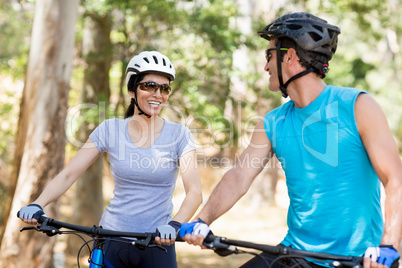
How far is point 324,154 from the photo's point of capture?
2.94 m

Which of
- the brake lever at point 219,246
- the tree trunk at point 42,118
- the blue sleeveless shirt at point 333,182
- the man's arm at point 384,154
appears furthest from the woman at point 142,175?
the tree trunk at point 42,118

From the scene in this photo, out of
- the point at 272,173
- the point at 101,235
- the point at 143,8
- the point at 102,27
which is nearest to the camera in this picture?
the point at 101,235

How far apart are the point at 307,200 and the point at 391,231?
52 cm

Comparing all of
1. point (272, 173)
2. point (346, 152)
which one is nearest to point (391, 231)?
point (346, 152)

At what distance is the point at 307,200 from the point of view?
303 centimetres

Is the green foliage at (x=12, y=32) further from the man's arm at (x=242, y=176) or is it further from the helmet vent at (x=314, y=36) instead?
the helmet vent at (x=314, y=36)

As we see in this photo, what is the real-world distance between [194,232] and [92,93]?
9980 millimetres

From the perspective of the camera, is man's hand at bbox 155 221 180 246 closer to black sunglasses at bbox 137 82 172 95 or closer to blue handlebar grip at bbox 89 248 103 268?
blue handlebar grip at bbox 89 248 103 268

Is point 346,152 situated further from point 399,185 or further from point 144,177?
point 144,177

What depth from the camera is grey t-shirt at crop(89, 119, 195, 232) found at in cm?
374

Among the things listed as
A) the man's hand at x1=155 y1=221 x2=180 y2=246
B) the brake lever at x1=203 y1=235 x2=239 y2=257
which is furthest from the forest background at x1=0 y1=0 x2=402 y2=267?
the brake lever at x1=203 y1=235 x2=239 y2=257

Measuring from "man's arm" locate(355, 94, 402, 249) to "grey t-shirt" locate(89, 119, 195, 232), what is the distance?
1.37m

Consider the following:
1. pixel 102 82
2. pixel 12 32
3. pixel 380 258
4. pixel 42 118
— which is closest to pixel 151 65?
pixel 380 258

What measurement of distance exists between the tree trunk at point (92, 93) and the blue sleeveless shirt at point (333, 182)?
8.73m
